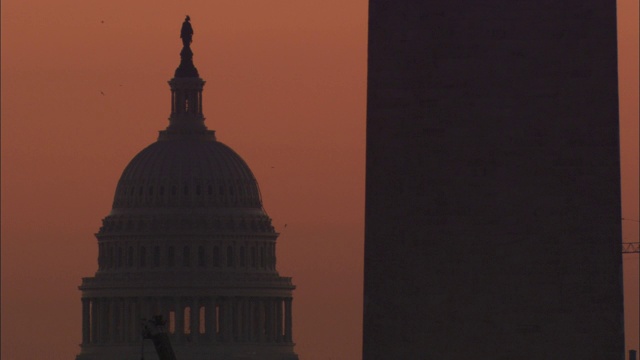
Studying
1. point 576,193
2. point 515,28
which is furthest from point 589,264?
point 515,28

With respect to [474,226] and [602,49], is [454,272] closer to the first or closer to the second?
[474,226]

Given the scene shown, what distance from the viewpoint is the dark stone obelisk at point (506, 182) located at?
157ft

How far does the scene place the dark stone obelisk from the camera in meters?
47.8

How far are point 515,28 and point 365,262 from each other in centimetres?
484

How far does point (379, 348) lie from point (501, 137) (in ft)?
13.7

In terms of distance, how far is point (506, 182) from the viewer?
48125 mm

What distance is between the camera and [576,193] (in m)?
47.9

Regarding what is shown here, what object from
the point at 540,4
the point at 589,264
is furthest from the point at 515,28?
the point at 589,264

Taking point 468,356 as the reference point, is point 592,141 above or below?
above

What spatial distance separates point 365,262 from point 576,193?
155 inches

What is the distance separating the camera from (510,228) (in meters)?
48.1

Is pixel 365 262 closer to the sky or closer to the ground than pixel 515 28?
closer to the ground

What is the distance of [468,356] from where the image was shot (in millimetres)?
47844

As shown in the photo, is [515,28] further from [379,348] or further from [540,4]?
[379,348]
